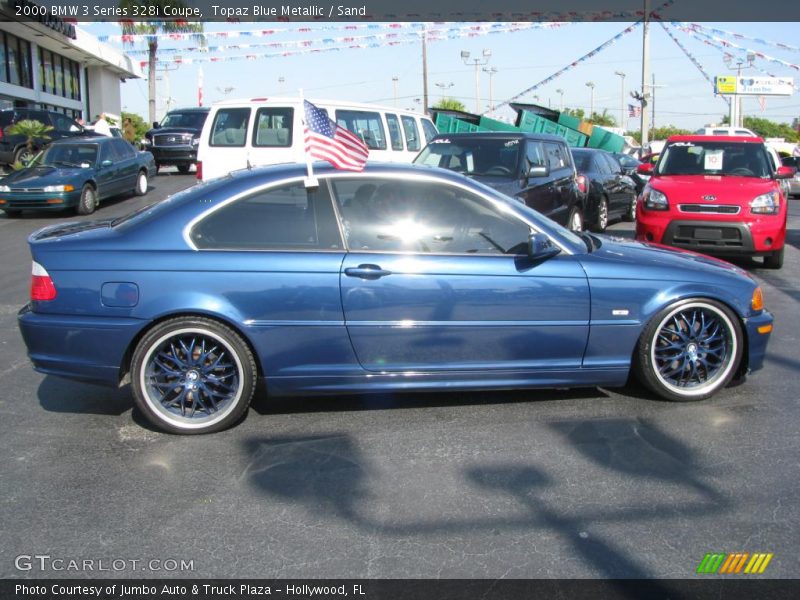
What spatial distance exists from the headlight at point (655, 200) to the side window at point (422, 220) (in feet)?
18.3

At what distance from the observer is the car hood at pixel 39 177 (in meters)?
14.7

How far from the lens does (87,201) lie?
1548 cm

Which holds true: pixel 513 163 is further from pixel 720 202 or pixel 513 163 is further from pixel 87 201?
pixel 87 201

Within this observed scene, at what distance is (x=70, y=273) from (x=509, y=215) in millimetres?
2593

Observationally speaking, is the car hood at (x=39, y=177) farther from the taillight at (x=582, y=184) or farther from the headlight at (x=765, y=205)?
the headlight at (x=765, y=205)

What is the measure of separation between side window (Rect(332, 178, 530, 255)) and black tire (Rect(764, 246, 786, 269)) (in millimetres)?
6229

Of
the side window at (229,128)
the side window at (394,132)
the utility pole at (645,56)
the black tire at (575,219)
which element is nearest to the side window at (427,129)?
the side window at (394,132)

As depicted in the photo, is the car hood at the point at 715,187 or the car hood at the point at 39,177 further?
the car hood at the point at 39,177

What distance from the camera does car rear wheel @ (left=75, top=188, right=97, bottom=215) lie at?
15309mm

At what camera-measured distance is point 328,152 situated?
4672 mm

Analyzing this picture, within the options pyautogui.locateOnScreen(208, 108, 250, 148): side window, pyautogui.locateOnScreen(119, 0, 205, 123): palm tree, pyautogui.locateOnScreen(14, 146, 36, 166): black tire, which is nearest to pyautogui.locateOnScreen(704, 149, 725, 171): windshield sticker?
pyautogui.locateOnScreen(208, 108, 250, 148): side window

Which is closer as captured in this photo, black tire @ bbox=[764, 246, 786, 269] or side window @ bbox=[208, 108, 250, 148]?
black tire @ bbox=[764, 246, 786, 269]

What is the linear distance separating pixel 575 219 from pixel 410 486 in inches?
316

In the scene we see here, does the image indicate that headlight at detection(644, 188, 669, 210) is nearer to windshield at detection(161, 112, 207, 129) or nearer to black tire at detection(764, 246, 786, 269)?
black tire at detection(764, 246, 786, 269)
